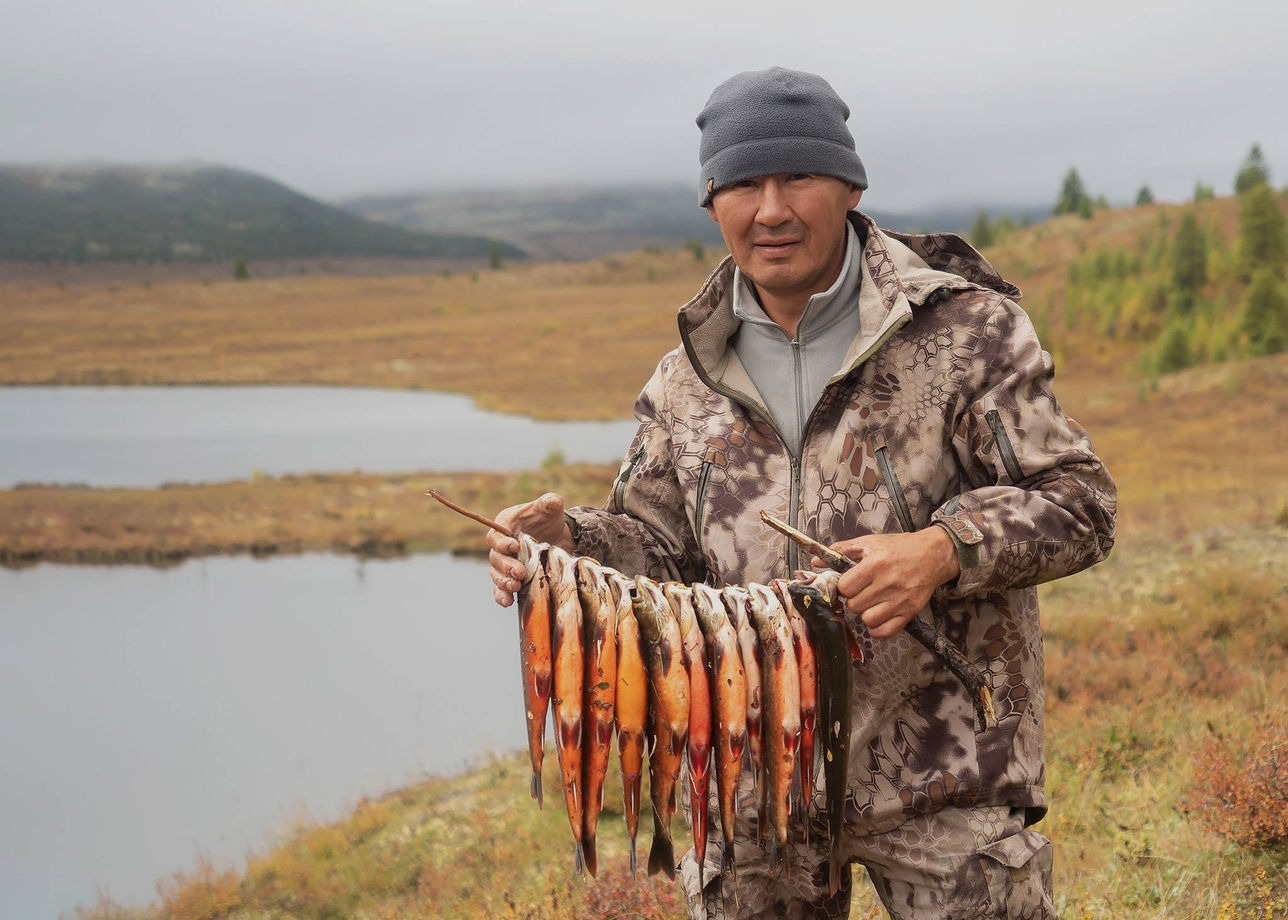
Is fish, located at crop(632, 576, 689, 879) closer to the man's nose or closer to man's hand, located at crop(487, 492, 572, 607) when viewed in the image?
man's hand, located at crop(487, 492, 572, 607)

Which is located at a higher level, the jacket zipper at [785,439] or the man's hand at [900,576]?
the jacket zipper at [785,439]

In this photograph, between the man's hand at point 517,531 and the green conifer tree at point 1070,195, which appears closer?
the man's hand at point 517,531

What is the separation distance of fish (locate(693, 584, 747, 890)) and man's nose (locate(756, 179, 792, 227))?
0.90 meters

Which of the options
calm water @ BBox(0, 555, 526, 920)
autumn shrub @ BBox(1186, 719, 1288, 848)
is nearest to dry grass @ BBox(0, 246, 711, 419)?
calm water @ BBox(0, 555, 526, 920)

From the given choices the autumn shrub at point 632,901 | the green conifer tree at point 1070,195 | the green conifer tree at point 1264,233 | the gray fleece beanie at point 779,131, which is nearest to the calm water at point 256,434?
the autumn shrub at point 632,901

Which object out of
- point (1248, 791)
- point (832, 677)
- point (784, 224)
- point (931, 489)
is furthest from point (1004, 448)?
point (1248, 791)

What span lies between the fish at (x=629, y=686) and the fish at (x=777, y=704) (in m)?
0.28

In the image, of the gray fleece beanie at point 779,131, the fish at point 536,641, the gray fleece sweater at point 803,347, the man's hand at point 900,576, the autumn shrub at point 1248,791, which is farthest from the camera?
the autumn shrub at point 1248,791

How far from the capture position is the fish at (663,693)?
7.50ft

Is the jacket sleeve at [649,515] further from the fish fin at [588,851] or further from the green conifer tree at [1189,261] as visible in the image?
the green conifer tree at [1189,261]

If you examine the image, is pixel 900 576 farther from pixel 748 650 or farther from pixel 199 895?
pixel 199 895

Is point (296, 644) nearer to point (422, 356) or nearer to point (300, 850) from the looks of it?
point (300, 850)

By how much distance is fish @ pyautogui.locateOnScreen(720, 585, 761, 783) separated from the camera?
2.30 metres

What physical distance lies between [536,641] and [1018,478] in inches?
45.3
